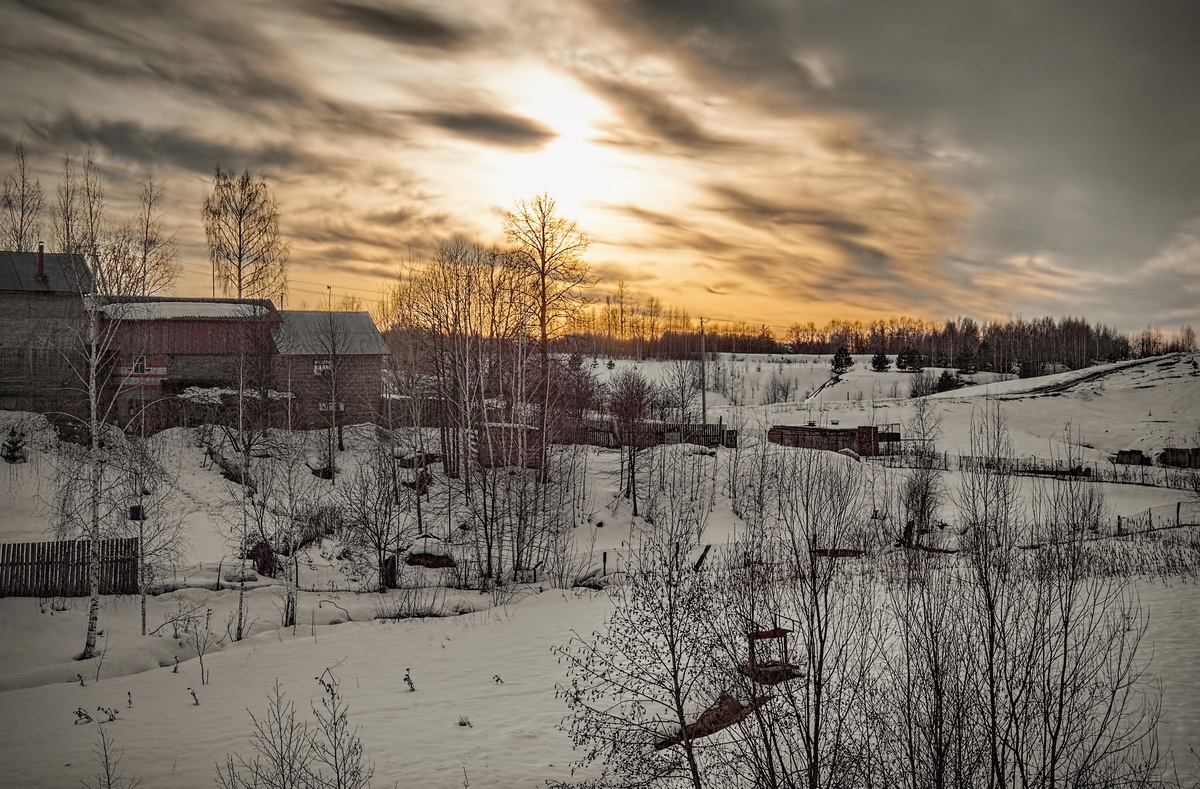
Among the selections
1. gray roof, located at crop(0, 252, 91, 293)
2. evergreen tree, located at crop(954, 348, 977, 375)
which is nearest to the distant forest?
evergreen tree, located at crop(954, 348, 977, 375)

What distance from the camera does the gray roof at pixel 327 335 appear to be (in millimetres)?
45594

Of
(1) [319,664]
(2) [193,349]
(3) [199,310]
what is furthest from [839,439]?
(3) [199,310]

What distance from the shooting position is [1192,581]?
21922 millimetres

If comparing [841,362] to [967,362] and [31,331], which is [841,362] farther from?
[31,331]

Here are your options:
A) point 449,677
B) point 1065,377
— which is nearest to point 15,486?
point 449,677

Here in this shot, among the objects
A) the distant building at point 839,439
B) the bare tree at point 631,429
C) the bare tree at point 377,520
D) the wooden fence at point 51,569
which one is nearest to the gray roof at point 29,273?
the wooden fence at point 51,569

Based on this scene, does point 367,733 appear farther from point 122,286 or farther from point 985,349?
point 985,349

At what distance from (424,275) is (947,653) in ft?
117

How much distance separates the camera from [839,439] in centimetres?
5191

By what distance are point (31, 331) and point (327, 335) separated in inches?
642

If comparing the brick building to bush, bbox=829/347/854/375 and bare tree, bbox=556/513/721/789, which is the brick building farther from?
bush, bbox=829/347/854/375

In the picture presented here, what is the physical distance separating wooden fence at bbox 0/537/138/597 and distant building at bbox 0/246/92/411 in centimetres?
1693

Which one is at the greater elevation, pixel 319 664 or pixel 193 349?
pixel 193 349

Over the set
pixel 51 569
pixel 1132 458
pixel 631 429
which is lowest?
pixel 51 569
